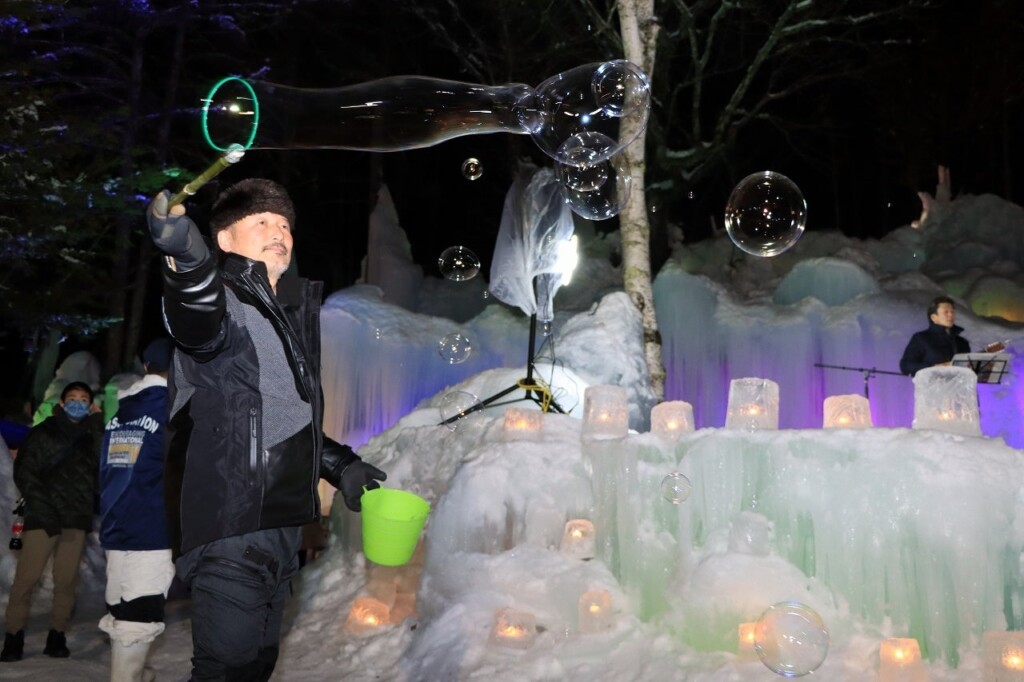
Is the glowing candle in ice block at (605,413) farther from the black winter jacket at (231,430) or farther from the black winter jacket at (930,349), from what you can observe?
the black winter jacket at (231,430)

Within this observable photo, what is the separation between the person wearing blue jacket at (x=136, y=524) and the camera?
14.7 feet

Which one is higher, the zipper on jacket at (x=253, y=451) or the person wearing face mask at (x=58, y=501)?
the zipper on jacket at (x=253, y=451)

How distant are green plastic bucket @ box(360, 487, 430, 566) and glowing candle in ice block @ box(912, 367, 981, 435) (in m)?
3.00

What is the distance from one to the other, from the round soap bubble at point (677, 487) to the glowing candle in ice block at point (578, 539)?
0.77m

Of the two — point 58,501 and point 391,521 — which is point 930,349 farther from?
point 58,501

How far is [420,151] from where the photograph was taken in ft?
73.4

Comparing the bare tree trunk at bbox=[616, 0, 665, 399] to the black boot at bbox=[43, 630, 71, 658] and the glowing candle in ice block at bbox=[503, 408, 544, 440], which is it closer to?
the glowing candle in ice block at bbox=[503, 408, 544, 440]

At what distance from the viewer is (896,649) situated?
4.47m

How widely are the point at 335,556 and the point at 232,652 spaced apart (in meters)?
5.34

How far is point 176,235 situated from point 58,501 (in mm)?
5009

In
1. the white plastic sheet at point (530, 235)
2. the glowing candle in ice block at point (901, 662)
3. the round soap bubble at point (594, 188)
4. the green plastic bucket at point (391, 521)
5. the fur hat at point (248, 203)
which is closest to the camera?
the fur hat at point (248, 203)

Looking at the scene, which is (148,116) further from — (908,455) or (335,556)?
(908,455)

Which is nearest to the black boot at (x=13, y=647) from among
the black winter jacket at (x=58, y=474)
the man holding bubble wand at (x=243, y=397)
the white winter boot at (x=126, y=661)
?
the black winter jacket at (x=58, y=474)

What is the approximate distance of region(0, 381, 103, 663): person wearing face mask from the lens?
6.20 m
